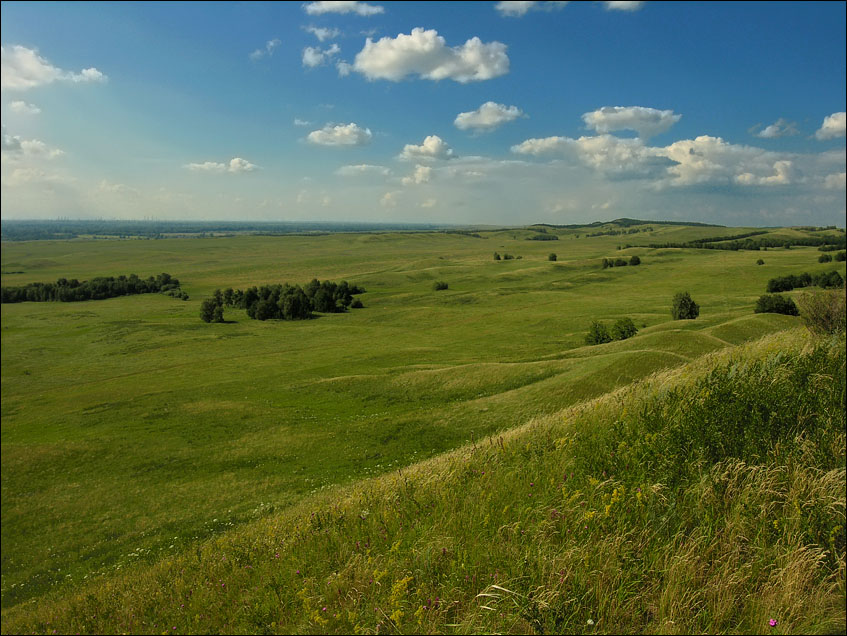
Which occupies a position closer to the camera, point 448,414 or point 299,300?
point 448,414

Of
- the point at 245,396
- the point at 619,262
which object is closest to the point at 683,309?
the point at 245,396

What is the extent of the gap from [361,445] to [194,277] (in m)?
182

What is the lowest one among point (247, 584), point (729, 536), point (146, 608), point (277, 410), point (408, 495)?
point (277, 410)

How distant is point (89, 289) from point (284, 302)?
6348 centimetres

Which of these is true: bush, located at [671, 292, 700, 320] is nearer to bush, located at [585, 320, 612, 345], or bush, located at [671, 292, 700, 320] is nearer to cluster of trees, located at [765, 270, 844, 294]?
bush, located at [585, 320, 612, 345]

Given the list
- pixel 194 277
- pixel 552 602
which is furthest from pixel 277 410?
pixel 194 277

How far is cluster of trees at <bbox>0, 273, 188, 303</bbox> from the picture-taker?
103312 mm

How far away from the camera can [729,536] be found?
5004mm

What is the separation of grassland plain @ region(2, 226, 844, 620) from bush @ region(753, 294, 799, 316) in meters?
5.03

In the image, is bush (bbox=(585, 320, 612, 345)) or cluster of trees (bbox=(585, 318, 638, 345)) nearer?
cluster of trees (bbox=(585, 318, 638, 345))

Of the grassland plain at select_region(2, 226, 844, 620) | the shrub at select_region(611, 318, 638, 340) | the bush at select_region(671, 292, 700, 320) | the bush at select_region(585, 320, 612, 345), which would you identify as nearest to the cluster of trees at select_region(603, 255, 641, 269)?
the grassland plain at select_region(2, 226, 844, 620)

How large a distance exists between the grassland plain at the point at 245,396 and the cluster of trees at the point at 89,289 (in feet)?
9.90

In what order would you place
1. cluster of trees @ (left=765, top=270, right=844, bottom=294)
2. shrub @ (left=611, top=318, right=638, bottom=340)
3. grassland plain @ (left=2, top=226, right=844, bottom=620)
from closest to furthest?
grassland plain @ (left=2, top=226, right=844, bottom=620) < shrub @ (left=611, top=318, right=638, bottom=340) < cluster of trees @ (left=765, top=270, right=844, bottom=294)

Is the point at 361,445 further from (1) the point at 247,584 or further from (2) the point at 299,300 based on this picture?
(2) the point at 299,300
